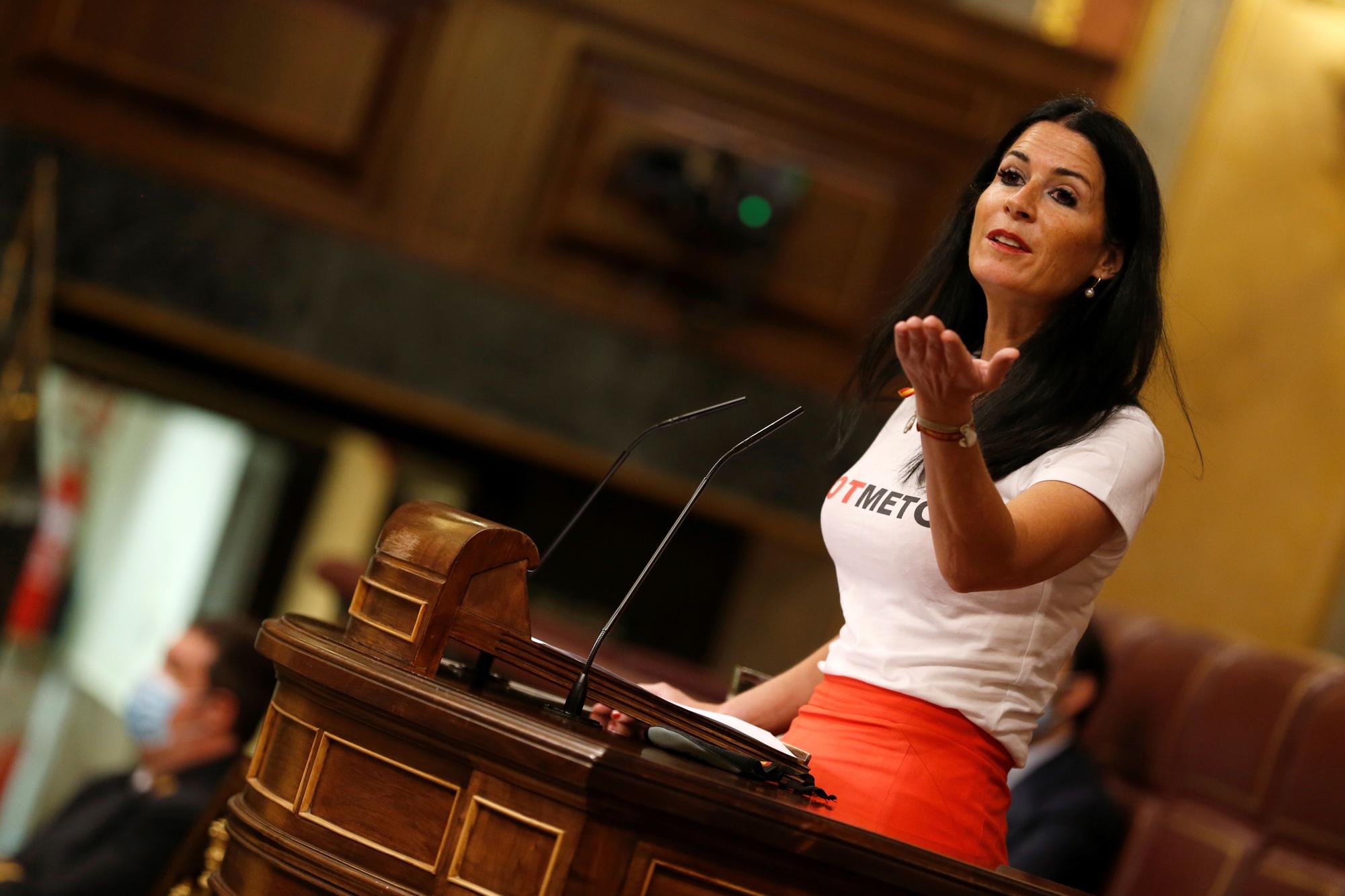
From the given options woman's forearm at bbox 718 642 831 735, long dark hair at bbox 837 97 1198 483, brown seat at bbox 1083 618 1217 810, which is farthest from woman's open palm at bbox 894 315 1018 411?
brown seat at bbox 1083 618 1217 810

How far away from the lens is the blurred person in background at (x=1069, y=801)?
9.00 ft

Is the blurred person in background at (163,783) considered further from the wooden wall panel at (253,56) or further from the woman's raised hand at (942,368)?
the woman's raised hand at (942,368)

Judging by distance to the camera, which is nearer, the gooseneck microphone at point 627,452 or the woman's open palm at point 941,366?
the woman's open palm at point 941,366

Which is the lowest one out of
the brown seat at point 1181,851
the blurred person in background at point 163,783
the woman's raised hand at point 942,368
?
the blurred person in background at point 163,783

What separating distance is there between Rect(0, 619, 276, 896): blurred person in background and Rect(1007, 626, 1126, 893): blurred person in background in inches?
56.4

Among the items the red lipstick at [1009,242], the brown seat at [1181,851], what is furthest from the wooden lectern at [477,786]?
the brown seat at [1181,851]

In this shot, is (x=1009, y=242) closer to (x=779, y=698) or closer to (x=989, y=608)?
(x=989, y=608)

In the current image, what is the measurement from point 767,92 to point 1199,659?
1.83m

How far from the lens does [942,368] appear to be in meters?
1.14

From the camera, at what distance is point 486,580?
1.29 metres

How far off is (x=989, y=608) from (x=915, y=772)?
0.17 m

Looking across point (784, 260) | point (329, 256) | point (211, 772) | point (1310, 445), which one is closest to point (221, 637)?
point (211, 772)

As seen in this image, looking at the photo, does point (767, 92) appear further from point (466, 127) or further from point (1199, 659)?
point (1199, 659)

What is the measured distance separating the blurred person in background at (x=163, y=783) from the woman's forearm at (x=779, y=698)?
1328 mm
